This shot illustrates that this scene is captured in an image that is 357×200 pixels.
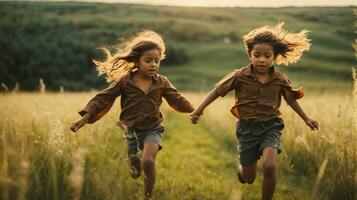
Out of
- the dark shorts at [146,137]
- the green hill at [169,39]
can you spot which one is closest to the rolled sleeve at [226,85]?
the dark shorts at [146,137]

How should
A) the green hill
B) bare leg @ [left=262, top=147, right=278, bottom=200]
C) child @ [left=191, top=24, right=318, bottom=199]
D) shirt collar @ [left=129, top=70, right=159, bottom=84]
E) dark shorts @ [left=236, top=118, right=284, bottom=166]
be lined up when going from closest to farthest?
1. bare leg @ [left=262, top=147, right=278, bottom=200]
2. dark shorts @ [left=236, top=118, right=284, bottom=166]
3. child @ [left=191, top=24, right=318, bottom=199]
4. shirt collar @ [left=129, top=70, right=159, bottom=84]
5. the green hill

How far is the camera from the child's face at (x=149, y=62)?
18.5 ft

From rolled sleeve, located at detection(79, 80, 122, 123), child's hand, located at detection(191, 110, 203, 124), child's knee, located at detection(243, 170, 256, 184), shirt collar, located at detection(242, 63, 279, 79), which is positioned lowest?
child's knee, located at detection(243, 170, 256, 184)

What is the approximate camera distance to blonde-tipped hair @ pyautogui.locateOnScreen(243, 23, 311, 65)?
562 centimetres

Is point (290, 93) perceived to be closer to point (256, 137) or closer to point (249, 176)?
point (256, 137)

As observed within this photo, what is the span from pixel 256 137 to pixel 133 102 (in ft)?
4.53

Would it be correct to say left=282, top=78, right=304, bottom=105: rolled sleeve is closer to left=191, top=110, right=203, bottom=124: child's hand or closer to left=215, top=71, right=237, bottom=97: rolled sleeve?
left=215, top=71, right=237, bottom=97: rolled sleeve

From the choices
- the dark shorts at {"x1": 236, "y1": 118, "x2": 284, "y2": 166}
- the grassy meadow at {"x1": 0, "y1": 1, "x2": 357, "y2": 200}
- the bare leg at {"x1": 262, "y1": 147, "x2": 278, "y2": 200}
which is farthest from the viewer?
the dark shorts at {"x1": 236, "y1": 118, "x2": 284, "y2": 166}

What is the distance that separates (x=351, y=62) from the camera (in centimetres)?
→ 6950

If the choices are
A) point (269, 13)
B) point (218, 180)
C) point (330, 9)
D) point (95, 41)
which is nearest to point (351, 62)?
point (330, 9)

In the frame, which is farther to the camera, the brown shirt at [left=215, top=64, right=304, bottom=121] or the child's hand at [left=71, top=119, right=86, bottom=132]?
the brown shirt at [left=215, top=64, right=304, bottom=121]

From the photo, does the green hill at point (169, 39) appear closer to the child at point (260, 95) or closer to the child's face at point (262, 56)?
the child at point (260, 95)

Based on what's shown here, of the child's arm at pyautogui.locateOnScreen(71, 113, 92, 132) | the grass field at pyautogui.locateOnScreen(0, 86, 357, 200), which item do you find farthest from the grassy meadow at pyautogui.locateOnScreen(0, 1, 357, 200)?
the child's arm at pyautogui.locateOnScreen(71, 113, 92, 132)

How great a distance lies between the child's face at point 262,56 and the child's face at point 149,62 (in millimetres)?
1044
